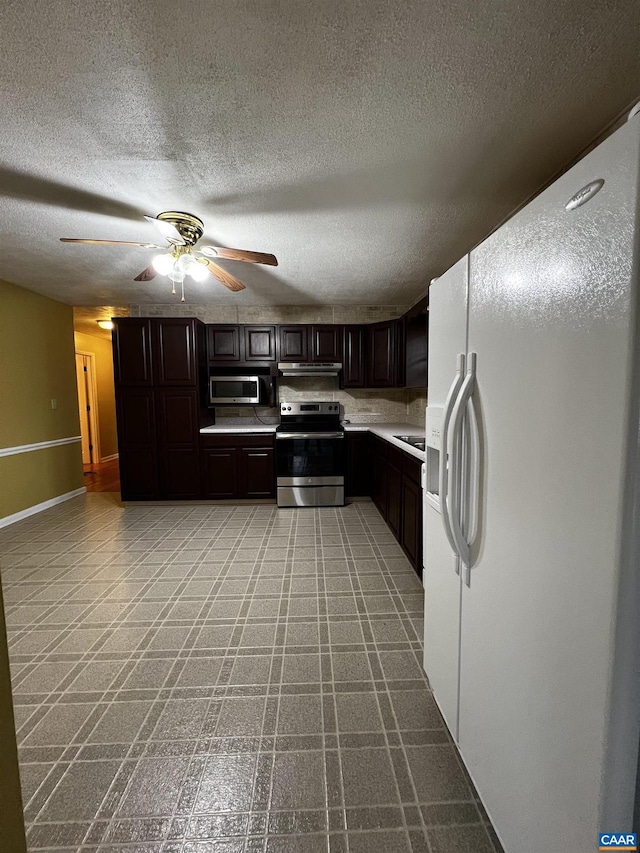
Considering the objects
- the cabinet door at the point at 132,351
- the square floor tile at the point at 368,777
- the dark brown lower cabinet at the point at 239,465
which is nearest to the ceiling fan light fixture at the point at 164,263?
the cabinet door at the point at 132,351

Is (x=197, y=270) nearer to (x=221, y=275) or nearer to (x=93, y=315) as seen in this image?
(x=221, y=275)

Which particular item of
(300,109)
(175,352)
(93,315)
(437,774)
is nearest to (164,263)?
(300,109)

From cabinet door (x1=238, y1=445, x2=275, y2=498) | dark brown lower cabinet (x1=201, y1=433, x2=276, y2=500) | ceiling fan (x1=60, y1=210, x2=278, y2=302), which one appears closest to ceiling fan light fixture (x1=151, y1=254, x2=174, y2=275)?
ceiling fan (x1=60, y1=210, x2=278, y2=302)

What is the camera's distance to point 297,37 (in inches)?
46.0

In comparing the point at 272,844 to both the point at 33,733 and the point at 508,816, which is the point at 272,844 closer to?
the point at 508,816

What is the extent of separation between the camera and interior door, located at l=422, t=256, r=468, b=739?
1.17 metres

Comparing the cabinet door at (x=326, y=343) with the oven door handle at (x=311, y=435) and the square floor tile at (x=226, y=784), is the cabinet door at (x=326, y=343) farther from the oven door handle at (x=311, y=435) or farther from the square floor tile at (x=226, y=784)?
the square floor tile at (x=226, y=784)

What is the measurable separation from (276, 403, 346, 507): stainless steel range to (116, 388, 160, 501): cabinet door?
151cm

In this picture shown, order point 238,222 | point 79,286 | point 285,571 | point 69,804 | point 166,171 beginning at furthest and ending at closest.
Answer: point 79,286
point 285,571
point 238,222
point 166,171
point 69,804

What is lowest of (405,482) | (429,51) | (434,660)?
(434,660)

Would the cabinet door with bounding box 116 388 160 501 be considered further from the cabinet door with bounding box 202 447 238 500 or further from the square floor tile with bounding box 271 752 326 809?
the square floor tile with bounding box 271 752 326 809

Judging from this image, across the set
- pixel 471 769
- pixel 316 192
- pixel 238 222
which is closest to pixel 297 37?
pixel 316 192

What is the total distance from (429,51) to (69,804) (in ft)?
9.13

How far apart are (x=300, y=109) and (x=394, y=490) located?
258cm
